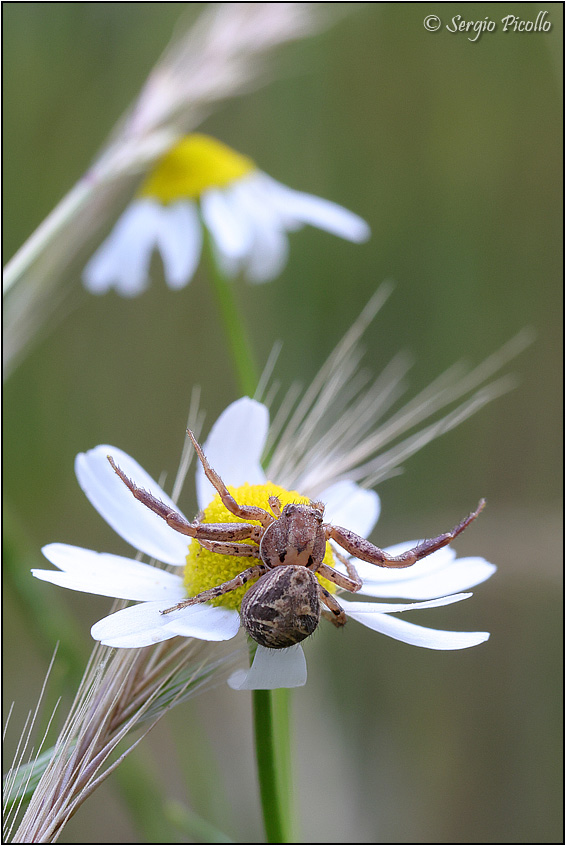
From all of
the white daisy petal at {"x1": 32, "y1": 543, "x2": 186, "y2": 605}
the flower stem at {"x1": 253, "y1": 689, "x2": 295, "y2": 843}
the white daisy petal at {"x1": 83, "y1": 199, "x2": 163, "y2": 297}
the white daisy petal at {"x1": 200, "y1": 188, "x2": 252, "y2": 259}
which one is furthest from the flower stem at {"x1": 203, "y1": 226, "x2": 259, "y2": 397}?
the flower stem at {"x1": 253, "y1": 689, "x2": 295, "y2": 843}

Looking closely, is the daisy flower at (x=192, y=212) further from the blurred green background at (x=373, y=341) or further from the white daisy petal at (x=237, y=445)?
the white daisy petal at (x=237, y=445)

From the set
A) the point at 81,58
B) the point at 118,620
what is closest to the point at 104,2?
the point at 81,58

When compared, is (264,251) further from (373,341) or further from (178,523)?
(178,523)

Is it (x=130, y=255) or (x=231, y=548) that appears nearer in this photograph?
(x=231, y=548)

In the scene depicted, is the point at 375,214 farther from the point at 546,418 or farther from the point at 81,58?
the point at 81,58

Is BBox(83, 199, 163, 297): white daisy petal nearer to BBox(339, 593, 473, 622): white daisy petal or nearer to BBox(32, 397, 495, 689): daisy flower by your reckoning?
BBox(32, 397, 495, 689): daisy flower

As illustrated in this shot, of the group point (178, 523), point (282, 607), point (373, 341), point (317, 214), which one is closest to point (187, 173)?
point (317, 214)
